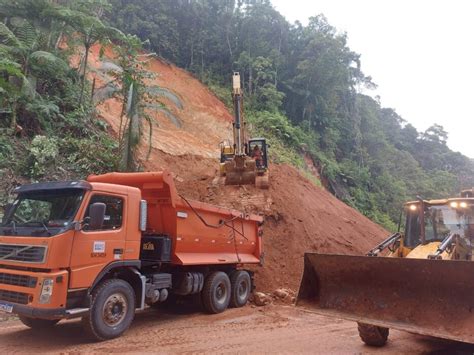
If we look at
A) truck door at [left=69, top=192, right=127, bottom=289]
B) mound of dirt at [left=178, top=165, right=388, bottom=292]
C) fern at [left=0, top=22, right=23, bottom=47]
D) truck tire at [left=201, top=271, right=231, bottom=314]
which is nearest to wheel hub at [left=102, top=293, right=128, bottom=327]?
truck door at [left=69, top=192, right=127, bottom=289]

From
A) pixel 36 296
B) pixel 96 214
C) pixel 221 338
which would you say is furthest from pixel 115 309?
pixel 221 338

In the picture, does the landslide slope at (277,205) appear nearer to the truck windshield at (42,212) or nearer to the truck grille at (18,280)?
the truck windshield at (42,212)

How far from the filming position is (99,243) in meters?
6.34

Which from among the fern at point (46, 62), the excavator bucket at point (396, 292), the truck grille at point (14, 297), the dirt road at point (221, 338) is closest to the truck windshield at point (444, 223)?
the dirt road at point (221, 338)

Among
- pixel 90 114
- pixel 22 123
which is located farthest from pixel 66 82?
pixel 22 123

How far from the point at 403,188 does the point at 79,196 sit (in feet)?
110

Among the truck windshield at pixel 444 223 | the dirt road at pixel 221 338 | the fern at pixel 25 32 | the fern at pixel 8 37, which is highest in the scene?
the fern at pixel 25 32

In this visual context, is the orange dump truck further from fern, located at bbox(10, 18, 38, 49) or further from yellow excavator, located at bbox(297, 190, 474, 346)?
fern, located at bbox(10, 18, 38, 49)

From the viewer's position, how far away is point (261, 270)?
11.7m

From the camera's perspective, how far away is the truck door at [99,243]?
6.01 m

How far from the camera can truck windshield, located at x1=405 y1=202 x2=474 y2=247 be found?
687 cm

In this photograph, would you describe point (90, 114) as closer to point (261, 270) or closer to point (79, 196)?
point (261, 270)

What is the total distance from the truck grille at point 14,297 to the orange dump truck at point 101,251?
14mm

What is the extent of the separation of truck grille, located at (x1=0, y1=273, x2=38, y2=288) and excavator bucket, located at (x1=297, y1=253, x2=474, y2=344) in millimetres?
3798
